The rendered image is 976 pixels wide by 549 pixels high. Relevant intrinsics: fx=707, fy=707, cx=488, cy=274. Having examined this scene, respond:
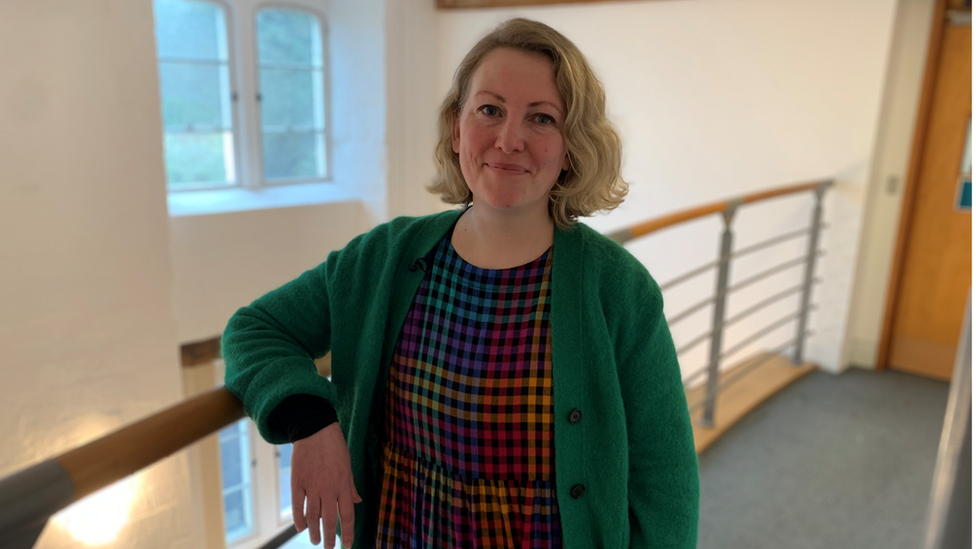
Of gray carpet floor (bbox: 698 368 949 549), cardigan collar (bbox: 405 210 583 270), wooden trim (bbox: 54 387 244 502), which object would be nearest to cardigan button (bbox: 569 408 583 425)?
cardigan collar (bbox: 405 210 583 270)

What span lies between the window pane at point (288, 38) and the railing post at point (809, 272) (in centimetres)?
322

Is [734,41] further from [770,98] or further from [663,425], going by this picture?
[663,425]

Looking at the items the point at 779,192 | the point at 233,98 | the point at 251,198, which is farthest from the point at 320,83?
the point at 779,192

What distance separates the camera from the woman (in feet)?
2.67

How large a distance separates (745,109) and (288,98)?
9.38ft

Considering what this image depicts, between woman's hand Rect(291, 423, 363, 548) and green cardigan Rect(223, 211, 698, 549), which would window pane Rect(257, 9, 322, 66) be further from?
woman's hand Rect(291, 423, 363, 548)

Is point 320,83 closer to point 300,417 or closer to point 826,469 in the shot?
point 826,469

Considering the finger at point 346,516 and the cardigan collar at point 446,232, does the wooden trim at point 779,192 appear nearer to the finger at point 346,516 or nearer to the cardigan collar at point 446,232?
the cardigan collar at point 446,232

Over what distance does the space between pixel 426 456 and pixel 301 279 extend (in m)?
0.28

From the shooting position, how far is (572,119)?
2.70ft

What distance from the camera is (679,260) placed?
3947 mm

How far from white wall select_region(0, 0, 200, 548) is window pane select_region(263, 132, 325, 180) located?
4.59ft

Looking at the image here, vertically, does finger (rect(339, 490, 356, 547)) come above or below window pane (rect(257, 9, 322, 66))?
below

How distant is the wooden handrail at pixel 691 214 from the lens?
1.75 m
